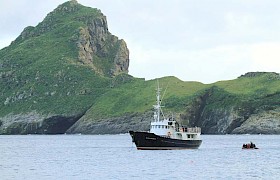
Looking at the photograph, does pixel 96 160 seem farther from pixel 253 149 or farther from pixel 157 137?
pixel 253 149

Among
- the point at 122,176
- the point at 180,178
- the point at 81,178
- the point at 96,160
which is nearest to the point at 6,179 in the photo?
the point at 81,178

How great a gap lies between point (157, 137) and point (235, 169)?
47.8 meters

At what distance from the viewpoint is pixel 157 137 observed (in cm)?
15738

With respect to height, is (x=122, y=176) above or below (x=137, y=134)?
below

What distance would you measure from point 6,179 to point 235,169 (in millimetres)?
39298

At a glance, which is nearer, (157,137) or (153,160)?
(153,160)

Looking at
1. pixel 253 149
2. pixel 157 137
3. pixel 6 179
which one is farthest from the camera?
pixel 253 149

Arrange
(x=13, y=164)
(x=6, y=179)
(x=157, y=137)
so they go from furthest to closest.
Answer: (x=157, y=137) < (x=13, y=164) < (x=6, y=179)

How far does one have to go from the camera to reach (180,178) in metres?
96.1

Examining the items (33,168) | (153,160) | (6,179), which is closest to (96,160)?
(153,160)

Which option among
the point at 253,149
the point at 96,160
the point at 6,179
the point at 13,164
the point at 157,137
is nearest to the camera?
the point at 6,179

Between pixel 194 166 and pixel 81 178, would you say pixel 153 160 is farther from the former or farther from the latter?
pixel 81 178

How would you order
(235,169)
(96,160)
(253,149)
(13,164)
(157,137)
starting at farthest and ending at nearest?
(253,149) → (157,137) → (96,160) → (13,164) → (235,169)

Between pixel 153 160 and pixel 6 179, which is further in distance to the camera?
pixel 153 160
